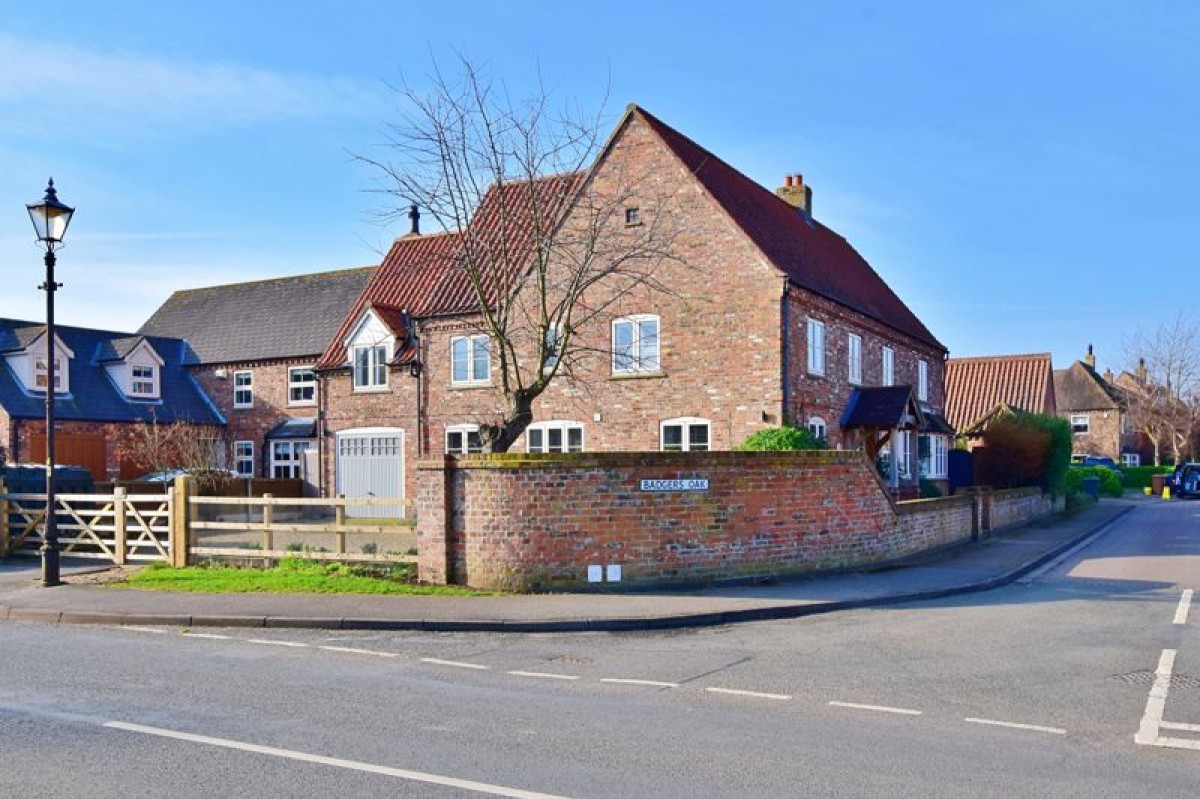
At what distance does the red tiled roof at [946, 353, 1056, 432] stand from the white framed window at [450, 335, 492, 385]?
33293mm

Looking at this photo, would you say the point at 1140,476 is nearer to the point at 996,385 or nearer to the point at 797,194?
the point at 996,385

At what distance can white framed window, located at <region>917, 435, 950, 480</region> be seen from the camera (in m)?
32.7

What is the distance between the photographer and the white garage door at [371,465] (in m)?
30.8

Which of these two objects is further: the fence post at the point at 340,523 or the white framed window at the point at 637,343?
the white framed window at the point at 637,343

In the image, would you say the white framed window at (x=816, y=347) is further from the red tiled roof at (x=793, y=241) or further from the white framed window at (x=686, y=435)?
the white framed window at (x=686, y=435)

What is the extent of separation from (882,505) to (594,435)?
9.33m

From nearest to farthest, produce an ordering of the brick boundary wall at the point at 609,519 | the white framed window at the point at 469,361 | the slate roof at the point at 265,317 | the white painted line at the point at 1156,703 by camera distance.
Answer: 1. the white painted line at the point at 1156,703
2. the brick boundary wall at the point at 609,519
3. the white framed window at the point at 469,361
4. the slate roof at the point at 265,317

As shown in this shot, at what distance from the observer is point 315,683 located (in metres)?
9.43

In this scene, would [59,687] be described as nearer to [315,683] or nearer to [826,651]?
[315,683]

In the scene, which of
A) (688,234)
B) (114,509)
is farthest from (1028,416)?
(114,509)

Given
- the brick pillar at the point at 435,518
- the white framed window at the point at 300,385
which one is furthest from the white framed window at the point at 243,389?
the brick pillar at the point at 435,518

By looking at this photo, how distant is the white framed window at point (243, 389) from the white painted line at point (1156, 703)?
35.0 m

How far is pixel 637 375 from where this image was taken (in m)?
25.6

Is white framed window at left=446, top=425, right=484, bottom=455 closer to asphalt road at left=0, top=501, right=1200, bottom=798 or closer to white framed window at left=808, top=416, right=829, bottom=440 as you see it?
white framed window at left=808, top=416, right=829, bottom=440
